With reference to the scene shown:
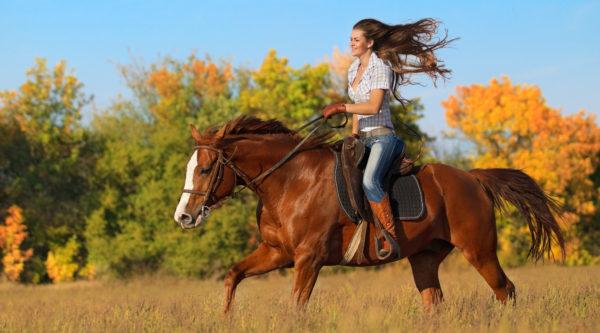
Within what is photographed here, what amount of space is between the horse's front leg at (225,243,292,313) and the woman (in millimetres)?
1085

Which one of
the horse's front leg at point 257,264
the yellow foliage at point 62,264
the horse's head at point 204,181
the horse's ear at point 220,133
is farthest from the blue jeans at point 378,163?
the yellow foliage at point 62,264

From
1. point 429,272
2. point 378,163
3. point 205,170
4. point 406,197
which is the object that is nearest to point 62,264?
point 429,272

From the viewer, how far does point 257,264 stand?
850 cm

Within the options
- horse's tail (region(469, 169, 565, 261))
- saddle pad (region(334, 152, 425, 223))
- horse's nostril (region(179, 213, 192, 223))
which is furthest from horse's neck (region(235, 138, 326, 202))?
horse's tail (region(469, 169, 565, 261))

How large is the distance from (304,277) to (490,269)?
234 cm

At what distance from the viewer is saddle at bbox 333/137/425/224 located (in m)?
8.20

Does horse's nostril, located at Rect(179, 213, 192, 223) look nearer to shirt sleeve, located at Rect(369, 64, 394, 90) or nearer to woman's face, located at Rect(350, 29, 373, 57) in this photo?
shirt sleeve, located at Rect(369, 64, 394, 90)

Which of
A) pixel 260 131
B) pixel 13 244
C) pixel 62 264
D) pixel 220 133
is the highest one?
pixel 260 131

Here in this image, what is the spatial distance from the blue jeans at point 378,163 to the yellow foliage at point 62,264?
87.2 feet

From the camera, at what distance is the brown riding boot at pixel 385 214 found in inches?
323

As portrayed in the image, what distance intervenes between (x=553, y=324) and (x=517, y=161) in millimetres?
28766

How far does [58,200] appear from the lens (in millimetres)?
34312

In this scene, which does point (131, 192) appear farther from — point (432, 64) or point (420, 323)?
point (420, 323)

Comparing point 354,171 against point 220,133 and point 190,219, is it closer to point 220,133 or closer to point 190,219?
point 220,133
